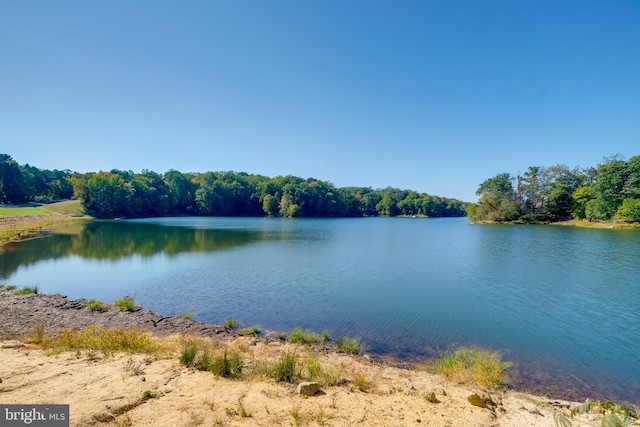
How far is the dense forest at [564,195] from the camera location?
65.8 metres

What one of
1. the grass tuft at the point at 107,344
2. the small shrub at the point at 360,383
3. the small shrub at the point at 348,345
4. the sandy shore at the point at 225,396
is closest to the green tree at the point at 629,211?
the sandy shore at the point at 225,396

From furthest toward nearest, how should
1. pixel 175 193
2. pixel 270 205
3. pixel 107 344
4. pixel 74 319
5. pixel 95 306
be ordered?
pixel 270 205, pixel 175 193, pixel 95 306, pixel 74 319, pixel 107 344

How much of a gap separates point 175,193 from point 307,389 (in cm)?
12089

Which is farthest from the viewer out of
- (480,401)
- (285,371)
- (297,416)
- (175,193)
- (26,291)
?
(175,193)

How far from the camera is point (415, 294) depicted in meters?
17.8

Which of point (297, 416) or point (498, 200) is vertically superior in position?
point (498, 200)

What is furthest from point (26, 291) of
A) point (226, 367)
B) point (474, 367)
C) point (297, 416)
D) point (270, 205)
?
point (270, 205)

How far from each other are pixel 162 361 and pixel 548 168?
345 ft

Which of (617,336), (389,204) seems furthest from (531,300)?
(389,204)

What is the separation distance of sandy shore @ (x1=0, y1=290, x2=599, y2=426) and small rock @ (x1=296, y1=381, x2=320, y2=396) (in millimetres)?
108

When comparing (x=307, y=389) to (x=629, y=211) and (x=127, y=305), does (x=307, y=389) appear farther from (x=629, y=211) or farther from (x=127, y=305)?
(x=629, y=211)

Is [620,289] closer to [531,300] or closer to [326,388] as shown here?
[531,300]

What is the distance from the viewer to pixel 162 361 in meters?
8.04

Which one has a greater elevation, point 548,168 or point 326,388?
point 548,168
